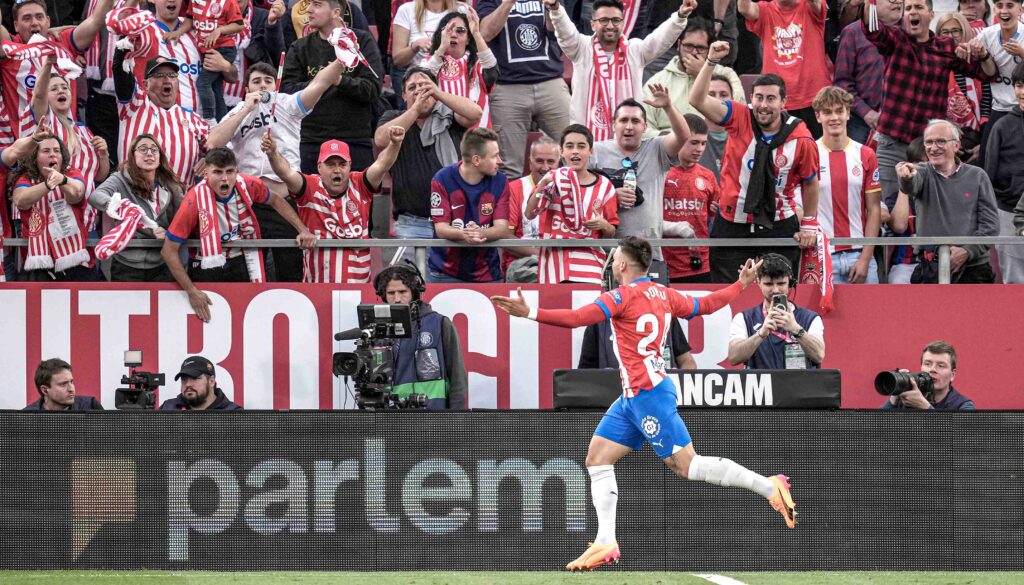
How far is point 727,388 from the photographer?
28.7 feet

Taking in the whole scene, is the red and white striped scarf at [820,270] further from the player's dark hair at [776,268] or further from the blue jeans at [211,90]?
the blue jeans at [211,90]

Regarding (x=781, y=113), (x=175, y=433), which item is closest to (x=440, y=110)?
(x=781, y=113)

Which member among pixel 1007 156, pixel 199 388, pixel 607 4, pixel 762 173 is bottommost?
pixel 199 388

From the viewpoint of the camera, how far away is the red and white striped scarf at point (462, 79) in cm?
1270

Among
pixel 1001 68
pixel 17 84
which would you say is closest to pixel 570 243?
pixel 1001 68

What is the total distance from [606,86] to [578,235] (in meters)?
2.02

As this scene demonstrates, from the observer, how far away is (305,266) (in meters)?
11.4

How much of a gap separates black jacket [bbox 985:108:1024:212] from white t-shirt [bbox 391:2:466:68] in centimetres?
488

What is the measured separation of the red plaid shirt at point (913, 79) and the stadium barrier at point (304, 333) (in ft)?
6.71

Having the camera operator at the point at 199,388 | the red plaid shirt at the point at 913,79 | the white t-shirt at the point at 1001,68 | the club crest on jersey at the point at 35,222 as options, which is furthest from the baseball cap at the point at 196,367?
the white t-shirt at the point at 1001,68

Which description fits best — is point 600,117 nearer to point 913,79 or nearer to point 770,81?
point 770,81

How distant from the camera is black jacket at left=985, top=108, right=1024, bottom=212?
1218cm

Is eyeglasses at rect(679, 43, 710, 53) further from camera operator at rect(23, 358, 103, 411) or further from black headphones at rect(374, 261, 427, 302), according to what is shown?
camera operator at rect(23, 358, 103, 411)

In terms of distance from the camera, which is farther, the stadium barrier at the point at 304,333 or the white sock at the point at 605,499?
the stadium barrier at the point at 304,333
